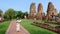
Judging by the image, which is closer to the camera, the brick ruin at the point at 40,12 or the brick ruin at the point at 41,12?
the brick ruin at the point at 41,12

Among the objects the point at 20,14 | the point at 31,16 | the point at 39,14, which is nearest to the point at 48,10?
the point at 39,14

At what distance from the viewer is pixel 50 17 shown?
4141cm

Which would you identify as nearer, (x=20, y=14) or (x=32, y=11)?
(x=32, y=11)

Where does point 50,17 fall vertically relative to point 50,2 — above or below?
below

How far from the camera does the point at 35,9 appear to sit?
60.3m

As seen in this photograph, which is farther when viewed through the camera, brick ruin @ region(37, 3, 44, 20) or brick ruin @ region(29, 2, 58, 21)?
brick ruin @ region(37, 3, 44, 20)

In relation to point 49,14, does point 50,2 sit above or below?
above

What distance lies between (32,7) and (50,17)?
19582mm

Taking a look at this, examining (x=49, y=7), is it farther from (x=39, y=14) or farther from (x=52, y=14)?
(x=39, y=14)

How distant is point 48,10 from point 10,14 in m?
45.0

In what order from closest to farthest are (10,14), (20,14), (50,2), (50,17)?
(50,17) → (50,2) → (10,14) → (20,14)

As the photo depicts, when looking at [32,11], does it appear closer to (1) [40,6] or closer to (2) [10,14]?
(1) [40,6]

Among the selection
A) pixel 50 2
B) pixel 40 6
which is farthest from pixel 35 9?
pixel 50 2

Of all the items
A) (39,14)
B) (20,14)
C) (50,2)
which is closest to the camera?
(50,2)
